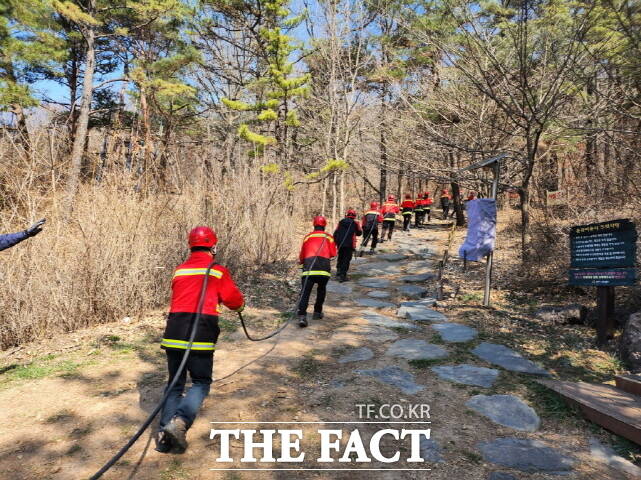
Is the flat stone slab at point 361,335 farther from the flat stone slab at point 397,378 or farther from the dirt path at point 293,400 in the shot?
the flat stone slab at point 397,378

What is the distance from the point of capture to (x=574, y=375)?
4.65m

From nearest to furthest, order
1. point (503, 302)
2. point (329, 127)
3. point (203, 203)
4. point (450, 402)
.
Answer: point (450, 402)
point (503, 302)
point (203, 203)
point (329, 127)

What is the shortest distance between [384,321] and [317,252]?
1.68m

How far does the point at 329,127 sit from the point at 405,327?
46.9 ft

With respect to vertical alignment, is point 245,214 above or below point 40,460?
above

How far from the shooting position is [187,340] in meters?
3.22

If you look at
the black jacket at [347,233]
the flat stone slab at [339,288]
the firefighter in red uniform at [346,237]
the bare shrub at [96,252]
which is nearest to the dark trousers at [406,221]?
the firefighter in red uniform at [346,237]

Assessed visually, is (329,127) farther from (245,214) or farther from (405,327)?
(405,327)

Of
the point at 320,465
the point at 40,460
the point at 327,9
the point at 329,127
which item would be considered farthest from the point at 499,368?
the point at 327,9

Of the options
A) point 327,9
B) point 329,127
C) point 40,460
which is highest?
point 327,9

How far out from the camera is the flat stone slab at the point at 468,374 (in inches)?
174

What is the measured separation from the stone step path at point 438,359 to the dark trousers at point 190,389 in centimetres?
188

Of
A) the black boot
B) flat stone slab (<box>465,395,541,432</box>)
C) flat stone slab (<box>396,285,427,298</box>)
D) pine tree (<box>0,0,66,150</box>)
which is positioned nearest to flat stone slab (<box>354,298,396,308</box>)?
flat stone slab (<box>396,285,427,298</box>)

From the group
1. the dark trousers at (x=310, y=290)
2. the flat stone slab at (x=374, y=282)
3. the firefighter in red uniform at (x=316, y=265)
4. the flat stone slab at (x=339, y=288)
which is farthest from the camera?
the flat stone slab at (x=374, y=282)
